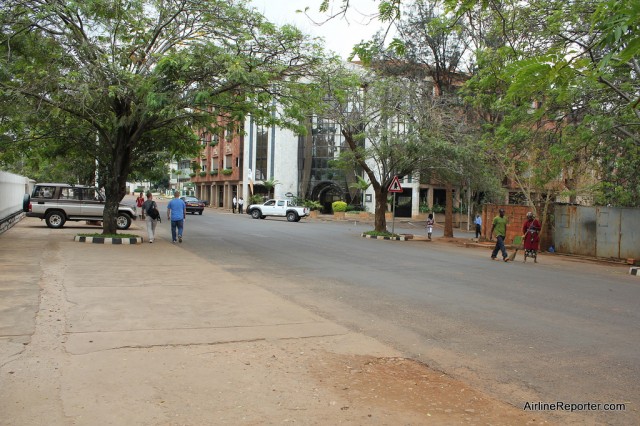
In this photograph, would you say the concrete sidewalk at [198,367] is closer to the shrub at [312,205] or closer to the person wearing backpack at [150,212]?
the person wearing backpack at [150,212]

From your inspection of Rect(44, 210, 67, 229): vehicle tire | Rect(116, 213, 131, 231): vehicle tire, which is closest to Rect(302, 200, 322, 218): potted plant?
Rect(116, 213, 131, 231): vehicle tire

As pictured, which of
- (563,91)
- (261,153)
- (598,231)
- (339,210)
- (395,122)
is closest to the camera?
(563,91)

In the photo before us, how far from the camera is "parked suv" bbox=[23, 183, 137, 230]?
891 inches

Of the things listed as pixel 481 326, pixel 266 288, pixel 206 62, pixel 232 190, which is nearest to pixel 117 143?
pixel 206 62

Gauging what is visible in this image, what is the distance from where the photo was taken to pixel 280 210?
40562 mm

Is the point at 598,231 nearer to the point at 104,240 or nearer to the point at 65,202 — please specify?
the point at 104,240

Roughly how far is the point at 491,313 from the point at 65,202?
20.1 meters

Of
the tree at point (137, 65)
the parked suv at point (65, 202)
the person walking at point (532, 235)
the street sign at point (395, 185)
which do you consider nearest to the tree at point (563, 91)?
the person walking at point (532, 235)

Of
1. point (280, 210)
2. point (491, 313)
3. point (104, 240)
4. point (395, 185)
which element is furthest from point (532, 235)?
point (280, 210)

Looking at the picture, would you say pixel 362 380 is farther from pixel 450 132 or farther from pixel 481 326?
pixel 450 132

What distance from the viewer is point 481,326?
7.23 metres

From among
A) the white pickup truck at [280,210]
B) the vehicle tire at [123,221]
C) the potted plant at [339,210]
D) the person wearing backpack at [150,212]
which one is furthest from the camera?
the potted plant at [339,210]

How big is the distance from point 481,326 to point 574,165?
15000mm

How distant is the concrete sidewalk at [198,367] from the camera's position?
4.06 m
